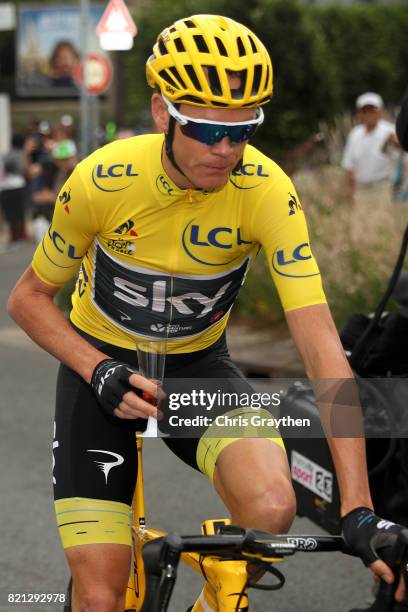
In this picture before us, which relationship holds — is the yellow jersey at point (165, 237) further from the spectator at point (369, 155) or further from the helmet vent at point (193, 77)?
the spectator at point (369, 155)

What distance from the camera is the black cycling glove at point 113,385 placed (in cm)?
324

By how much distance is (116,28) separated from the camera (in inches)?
451

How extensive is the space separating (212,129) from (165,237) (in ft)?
1.63

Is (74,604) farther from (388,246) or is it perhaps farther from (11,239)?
(11,239)

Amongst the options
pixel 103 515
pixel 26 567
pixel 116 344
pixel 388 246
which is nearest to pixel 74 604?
pixel 103 515

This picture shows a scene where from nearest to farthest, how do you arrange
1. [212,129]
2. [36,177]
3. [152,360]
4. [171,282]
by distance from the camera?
[152,360] < [212,129] < [171,282] < [36,177]

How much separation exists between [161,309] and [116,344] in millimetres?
215

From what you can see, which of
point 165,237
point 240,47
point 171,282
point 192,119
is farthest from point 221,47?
point 171,282

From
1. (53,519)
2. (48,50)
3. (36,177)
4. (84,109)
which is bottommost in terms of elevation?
(48,50)

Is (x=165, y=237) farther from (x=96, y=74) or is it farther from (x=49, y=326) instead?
(x=96, y=74)

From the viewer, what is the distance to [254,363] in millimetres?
10922

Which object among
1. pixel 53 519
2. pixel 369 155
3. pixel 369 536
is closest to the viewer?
pixel 369 536

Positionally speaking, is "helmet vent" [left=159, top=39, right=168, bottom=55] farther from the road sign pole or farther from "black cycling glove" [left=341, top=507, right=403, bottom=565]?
the road sign pole

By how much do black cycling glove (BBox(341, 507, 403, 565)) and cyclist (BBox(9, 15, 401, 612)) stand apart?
0.28 metres
